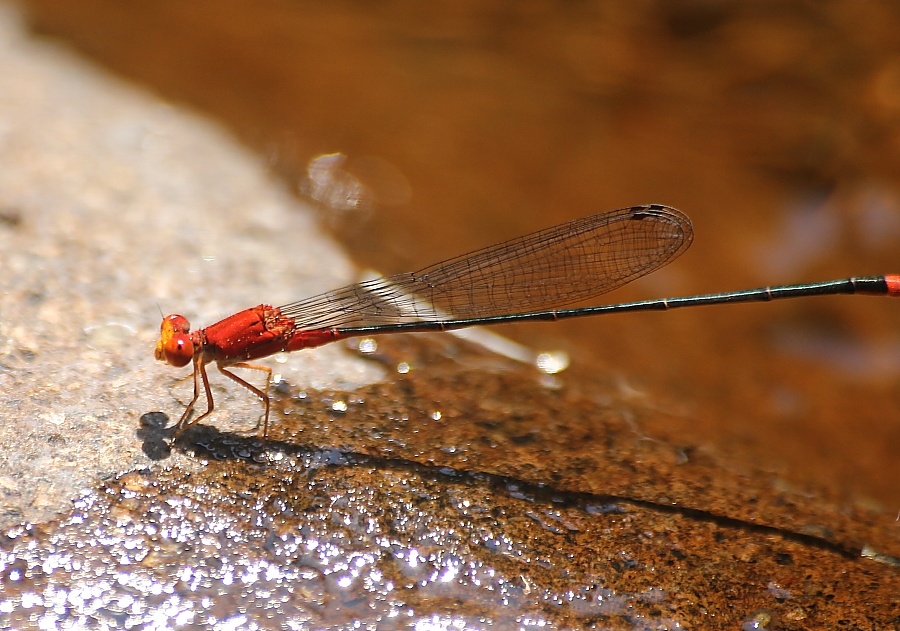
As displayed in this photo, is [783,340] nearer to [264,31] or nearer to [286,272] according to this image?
[286,272]

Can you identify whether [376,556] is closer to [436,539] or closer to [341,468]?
[436,539]

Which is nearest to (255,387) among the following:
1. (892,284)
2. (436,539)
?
(436,539)

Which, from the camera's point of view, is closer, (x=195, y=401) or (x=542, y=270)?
(x=195, y=401)

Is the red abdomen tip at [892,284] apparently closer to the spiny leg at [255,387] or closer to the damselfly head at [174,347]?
the spiny leg at [255,387]

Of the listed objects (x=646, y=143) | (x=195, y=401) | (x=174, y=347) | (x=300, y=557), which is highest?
(x=646, y=143)

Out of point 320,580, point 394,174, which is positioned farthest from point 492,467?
point 394,174

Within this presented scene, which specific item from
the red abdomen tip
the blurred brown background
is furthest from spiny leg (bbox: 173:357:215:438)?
the red abdomen tip

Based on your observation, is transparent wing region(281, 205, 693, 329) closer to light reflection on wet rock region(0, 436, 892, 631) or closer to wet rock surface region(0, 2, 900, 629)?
wet rock surface region(0, 2, 900, 629)

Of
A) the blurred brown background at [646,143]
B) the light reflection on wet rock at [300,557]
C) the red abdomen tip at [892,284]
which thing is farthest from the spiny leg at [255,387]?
the red abdomen tip at [892,284]
